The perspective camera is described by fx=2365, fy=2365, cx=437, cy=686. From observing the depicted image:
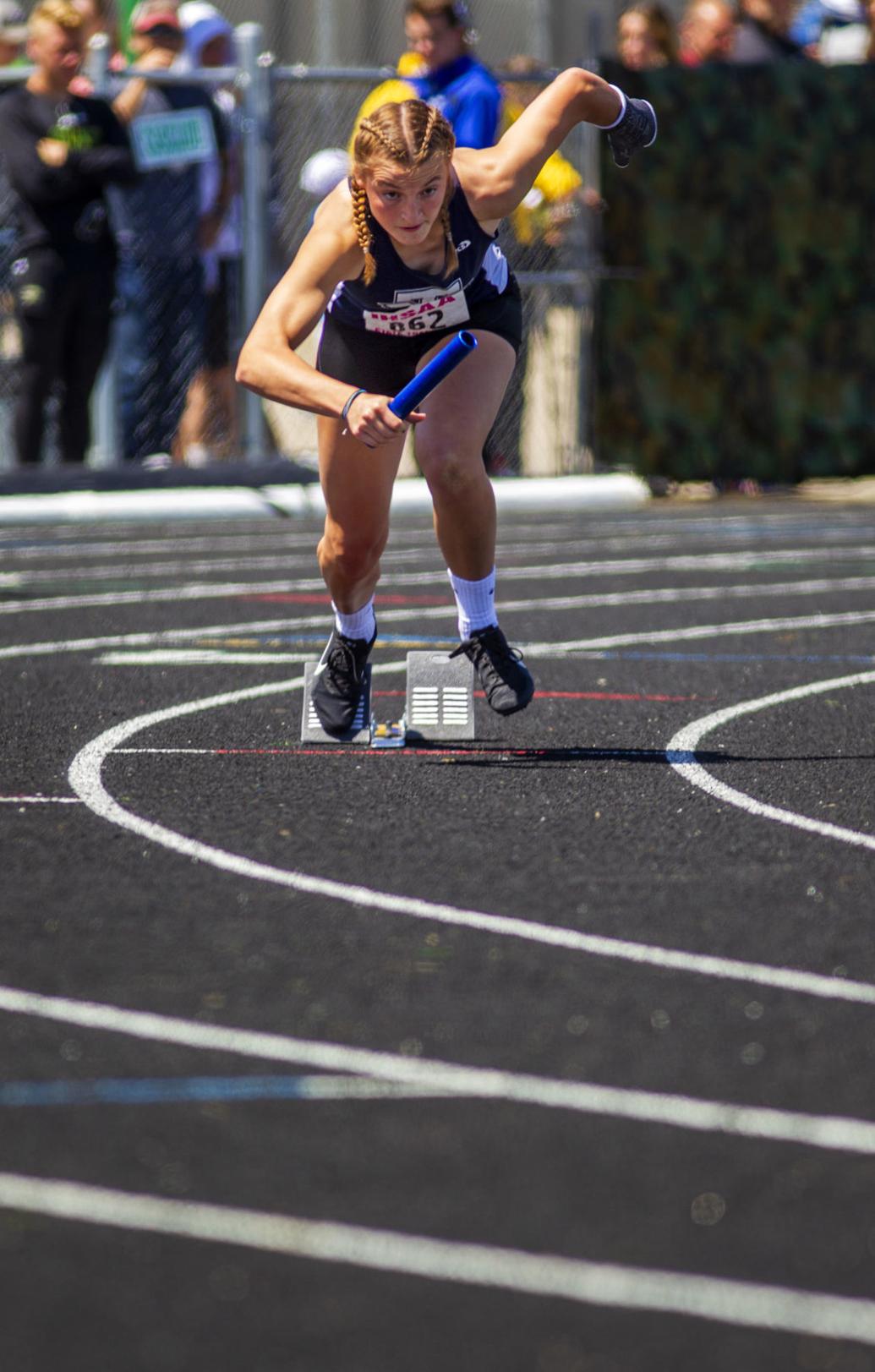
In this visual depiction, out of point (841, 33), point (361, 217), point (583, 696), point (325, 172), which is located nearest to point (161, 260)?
point (325, 172)

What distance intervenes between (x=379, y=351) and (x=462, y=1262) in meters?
4.08

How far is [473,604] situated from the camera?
7.03 m

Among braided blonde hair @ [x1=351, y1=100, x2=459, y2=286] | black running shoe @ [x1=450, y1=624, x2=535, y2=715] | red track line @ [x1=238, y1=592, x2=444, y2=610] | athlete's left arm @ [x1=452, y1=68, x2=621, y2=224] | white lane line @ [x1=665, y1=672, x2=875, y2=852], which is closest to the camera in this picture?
white lane line @ [x1=665, y1=672, x2=875, y2=852]

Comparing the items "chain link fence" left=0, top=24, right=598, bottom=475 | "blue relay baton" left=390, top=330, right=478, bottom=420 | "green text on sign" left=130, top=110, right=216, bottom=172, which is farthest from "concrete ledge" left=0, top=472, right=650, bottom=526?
"blue relay baton" left=390, top=330, right=478, bottom=420

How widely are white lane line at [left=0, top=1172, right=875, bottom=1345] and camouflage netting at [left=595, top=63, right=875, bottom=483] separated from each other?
1343cm

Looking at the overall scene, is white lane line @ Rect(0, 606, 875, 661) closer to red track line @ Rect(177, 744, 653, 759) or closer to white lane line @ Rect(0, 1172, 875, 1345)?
red track line @ Rect(177, 744, 653, 759)

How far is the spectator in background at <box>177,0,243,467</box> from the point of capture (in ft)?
49.1

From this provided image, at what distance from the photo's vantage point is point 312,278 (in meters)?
6.30

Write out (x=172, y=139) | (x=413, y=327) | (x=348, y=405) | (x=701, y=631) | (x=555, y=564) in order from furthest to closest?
(x=172, y=139) → (x=555, y=564) → (x=701, y=631) → (x=413, y=327) → (x=348, y=405)

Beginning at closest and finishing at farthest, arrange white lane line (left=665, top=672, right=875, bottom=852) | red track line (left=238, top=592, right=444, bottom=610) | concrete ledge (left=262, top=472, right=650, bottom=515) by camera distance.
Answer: white lane line (left=665, top=672, right=875, bottom=852), red track line (left=238, top=592, right=444, bottom=610), concrete ledge (left=262, top=472, right=650, bottom=515)

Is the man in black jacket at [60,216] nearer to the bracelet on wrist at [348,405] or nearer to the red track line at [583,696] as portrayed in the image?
the red track line at [583,696]

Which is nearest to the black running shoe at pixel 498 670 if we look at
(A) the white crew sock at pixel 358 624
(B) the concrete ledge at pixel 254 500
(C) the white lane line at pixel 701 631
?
(A) the white crew sock at pixel 358 624

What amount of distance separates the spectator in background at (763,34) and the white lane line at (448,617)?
7.25m

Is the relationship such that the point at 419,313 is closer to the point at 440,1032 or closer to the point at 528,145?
the point at 528,145
